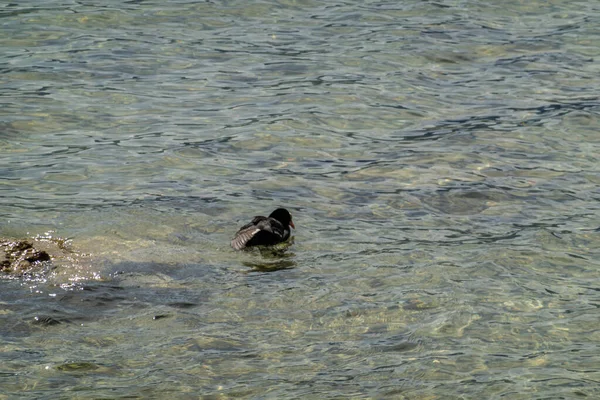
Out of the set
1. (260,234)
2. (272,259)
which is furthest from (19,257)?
(272,259)

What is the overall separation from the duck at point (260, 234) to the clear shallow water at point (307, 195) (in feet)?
0.59

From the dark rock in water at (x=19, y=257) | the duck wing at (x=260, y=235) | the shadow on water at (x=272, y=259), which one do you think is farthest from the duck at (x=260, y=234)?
the dark rock in water at (x=19, y=257)

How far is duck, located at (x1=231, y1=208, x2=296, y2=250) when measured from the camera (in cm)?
915

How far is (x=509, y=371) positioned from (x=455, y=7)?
1316 cm

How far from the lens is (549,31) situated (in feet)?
57.3

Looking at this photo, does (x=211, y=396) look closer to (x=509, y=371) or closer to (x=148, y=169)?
→ (x=509, y=371)

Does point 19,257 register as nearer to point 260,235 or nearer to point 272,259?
point 260,235

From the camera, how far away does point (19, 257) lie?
8.38 metres

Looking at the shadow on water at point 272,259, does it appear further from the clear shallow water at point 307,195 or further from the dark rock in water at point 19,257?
the dark rock in water at point 19,257

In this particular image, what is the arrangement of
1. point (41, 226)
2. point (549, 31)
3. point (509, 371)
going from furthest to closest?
point (549, 31), point (41, 226), point (509, 371)

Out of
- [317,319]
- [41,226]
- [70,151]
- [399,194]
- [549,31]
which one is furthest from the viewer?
[549,31]

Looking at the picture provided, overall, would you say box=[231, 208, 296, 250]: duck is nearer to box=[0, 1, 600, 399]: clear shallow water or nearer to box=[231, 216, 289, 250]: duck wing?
box=[231, 216, 289, 250]: duck wing

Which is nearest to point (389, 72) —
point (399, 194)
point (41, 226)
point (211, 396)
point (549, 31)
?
point (549, 31)

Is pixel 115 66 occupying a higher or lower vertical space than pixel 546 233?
higher
